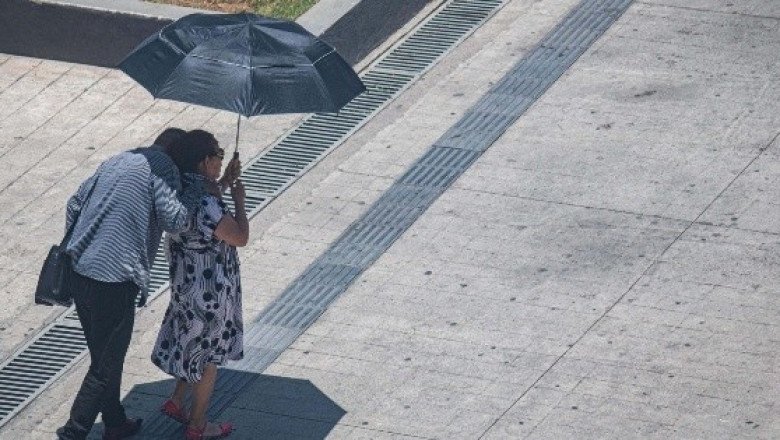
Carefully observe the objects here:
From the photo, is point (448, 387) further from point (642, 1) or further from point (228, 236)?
point (642, 1)

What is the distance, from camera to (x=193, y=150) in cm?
883

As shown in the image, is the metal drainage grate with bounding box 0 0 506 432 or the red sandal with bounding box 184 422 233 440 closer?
the red sandal with bounding box 184 422 233 440

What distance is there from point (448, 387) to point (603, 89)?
380 cm

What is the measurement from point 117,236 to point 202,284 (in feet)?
1.64

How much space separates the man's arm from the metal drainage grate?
1.24 meters

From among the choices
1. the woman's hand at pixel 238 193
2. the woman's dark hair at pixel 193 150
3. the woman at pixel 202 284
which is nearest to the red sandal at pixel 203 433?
the woman at pixel 202 284

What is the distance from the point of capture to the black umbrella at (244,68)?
880 centimetres

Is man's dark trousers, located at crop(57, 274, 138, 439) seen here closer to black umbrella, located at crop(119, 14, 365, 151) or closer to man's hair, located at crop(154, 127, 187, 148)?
man's hair, located at crop(154, 127, 187, 148)

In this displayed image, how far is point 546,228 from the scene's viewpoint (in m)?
11.1

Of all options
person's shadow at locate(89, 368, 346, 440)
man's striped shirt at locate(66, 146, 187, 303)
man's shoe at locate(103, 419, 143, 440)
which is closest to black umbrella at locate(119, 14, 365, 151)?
man's striped shirt at locate(66, 146, 187, 303)

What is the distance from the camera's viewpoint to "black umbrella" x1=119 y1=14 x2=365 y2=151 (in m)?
8.80

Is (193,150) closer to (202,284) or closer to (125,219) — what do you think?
(125,219)

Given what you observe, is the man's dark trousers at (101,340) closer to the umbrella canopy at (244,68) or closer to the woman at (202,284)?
the woman at (202,284)

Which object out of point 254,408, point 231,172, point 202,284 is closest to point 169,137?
point 231,172
